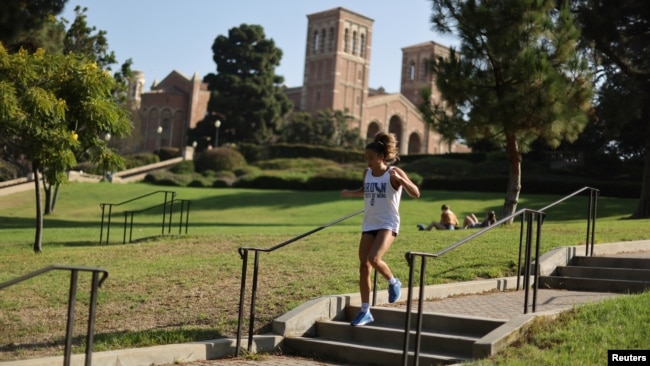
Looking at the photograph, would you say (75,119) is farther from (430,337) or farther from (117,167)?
(430,337)

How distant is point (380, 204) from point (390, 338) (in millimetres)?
1204

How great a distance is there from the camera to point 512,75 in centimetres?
1656

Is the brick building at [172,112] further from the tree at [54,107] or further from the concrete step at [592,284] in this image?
the concrete step at [592,284]

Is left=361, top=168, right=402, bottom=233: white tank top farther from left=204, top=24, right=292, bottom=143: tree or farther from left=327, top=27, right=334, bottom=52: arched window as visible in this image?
left=327, top=27, right=334, bottom=52: arched window

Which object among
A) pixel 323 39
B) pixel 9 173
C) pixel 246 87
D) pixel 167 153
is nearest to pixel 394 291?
pixel 9 173

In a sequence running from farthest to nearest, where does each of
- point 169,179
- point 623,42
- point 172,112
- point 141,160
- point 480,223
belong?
1. point 172,112
2. point 141,160
3. point 169,179
4. point 623,42
5. point 480,223

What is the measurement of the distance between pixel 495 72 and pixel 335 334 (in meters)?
11.7

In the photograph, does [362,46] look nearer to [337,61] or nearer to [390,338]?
[337,61]

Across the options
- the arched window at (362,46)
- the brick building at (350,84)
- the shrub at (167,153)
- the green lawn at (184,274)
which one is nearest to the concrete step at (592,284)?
the green lawn at (184,274)

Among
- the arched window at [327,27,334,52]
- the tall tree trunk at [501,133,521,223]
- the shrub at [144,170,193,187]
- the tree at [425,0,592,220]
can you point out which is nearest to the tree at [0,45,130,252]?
the tree at [425,0,592,220]

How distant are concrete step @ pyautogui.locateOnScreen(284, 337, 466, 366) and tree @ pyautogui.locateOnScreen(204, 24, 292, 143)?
186 ft

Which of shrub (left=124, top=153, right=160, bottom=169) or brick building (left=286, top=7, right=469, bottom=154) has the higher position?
brick building (left=286, top=7, right=469, bottom=154)

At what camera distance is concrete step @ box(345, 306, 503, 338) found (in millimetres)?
6377

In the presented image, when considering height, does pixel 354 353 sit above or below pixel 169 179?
below
